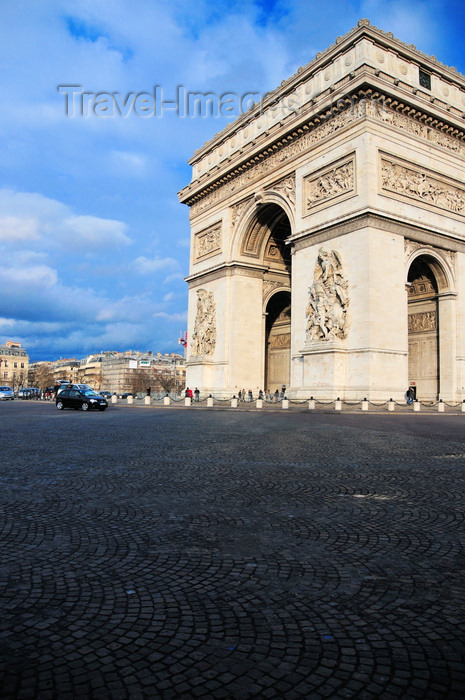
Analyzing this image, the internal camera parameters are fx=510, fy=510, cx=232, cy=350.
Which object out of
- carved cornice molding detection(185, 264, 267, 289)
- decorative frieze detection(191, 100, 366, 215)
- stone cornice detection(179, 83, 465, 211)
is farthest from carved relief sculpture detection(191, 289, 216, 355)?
stone cornice detection(179, 83, 465, 211)

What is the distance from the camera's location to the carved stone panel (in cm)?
2486

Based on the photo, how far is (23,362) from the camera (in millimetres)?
132375

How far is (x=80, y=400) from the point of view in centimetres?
2456

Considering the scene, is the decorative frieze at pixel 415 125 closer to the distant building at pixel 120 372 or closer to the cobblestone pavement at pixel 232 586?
the cobblestone pavement at pixel 232 586

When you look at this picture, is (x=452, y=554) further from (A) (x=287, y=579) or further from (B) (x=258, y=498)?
(B) (x=258, y=498)

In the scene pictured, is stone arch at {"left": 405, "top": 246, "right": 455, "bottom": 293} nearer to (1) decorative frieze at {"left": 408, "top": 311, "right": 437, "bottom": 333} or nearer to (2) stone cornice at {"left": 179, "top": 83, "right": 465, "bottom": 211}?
(1) decorative frieze at {"left": 408, "top": 311, "right": 437, "bottom": 333}

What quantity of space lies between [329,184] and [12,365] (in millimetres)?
118647

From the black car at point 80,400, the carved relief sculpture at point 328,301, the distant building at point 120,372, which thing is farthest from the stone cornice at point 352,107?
the distant building at point 120,372

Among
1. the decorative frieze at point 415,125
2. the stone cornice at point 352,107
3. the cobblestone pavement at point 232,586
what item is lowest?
the cobblestone pavement at point 232,586

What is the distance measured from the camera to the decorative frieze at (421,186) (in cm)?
2459

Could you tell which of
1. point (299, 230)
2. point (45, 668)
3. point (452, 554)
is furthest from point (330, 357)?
point (45, 668)

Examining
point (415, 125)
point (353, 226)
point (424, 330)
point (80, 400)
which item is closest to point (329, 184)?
point (353, 226)

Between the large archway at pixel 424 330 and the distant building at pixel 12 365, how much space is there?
10732cm

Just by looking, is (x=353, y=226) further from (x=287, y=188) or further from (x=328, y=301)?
(x=287, y=188)
